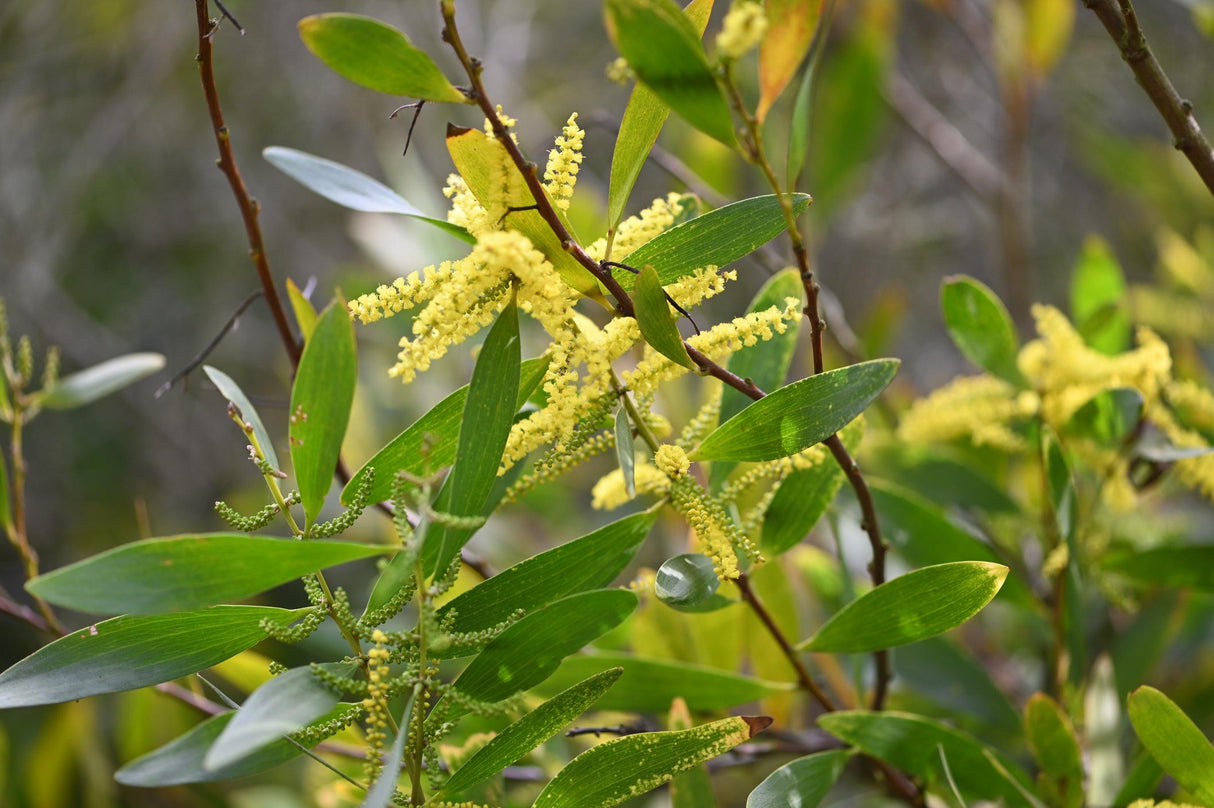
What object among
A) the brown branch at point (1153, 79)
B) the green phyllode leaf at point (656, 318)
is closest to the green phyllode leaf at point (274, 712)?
the green phyllode leaf at point (656, 318)

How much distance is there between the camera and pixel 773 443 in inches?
23.5

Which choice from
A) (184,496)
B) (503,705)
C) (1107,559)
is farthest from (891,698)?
(184,496)

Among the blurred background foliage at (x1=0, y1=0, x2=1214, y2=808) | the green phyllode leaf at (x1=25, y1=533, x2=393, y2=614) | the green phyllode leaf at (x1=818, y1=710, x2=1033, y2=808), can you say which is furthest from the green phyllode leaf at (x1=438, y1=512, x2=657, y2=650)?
the blurred background foliage at (x1=0, y1=0, x2=1214, y2=808)

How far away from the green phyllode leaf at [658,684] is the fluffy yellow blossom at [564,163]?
437 millimetres

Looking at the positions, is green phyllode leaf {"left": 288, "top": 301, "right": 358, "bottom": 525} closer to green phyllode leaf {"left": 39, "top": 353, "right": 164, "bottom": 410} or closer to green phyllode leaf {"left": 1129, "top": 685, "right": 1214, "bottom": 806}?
green phyllode leaf {"left": 39, "top": 353, "right": 164, "bottom": 410}

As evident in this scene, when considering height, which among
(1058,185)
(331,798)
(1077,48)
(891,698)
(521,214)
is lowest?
(891,698)

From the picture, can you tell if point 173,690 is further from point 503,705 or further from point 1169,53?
point 1169,53

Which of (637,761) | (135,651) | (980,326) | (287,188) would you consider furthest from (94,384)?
(287,188)

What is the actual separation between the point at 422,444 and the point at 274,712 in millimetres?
211

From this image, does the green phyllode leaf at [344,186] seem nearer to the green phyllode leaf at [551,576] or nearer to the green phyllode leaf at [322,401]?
the green phyllode leaf at [322,401]

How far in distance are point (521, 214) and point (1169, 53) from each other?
112 inches

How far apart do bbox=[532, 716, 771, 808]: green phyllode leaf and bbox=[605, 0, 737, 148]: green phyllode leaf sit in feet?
1.27

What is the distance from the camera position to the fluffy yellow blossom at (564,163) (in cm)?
53

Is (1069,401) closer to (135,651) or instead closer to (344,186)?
(344,186)
